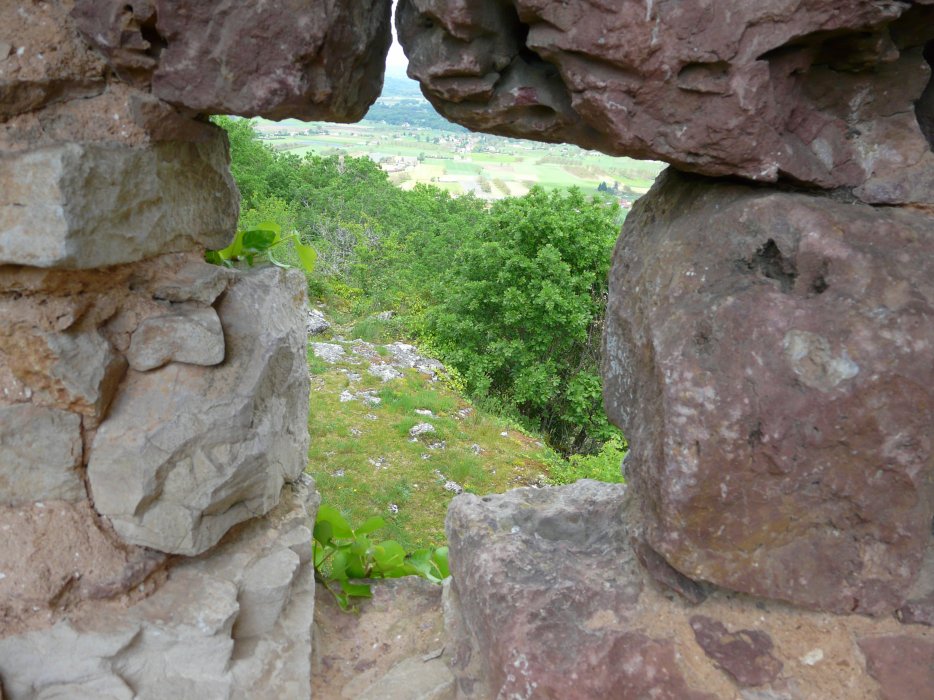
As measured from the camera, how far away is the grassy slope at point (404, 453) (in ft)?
18.2

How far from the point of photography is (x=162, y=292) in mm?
2338

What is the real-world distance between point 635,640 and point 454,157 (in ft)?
94.2

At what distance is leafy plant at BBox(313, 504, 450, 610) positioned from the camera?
295cm

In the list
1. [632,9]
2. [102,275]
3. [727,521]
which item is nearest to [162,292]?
[102,275]

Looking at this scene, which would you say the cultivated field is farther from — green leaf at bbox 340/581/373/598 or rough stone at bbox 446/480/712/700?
rough stone at bbox 446/480/712/700

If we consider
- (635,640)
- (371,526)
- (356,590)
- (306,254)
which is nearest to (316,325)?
(306,254)

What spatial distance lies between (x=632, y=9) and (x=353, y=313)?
10.9 meters

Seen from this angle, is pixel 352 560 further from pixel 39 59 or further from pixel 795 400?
pixel 39 59

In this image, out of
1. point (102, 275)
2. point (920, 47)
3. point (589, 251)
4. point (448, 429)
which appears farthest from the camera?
point (589, 251)

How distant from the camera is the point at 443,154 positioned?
99.5ft

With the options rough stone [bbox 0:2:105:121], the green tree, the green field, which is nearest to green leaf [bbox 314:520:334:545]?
rough stone [bbox 0:2:105:121]

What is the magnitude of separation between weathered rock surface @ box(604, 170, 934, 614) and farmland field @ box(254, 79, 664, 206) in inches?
538

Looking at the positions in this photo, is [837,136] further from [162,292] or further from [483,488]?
[483,488]

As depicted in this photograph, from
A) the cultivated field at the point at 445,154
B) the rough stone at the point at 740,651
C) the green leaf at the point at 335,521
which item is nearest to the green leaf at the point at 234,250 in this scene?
the green leaf at the point at 335,521
